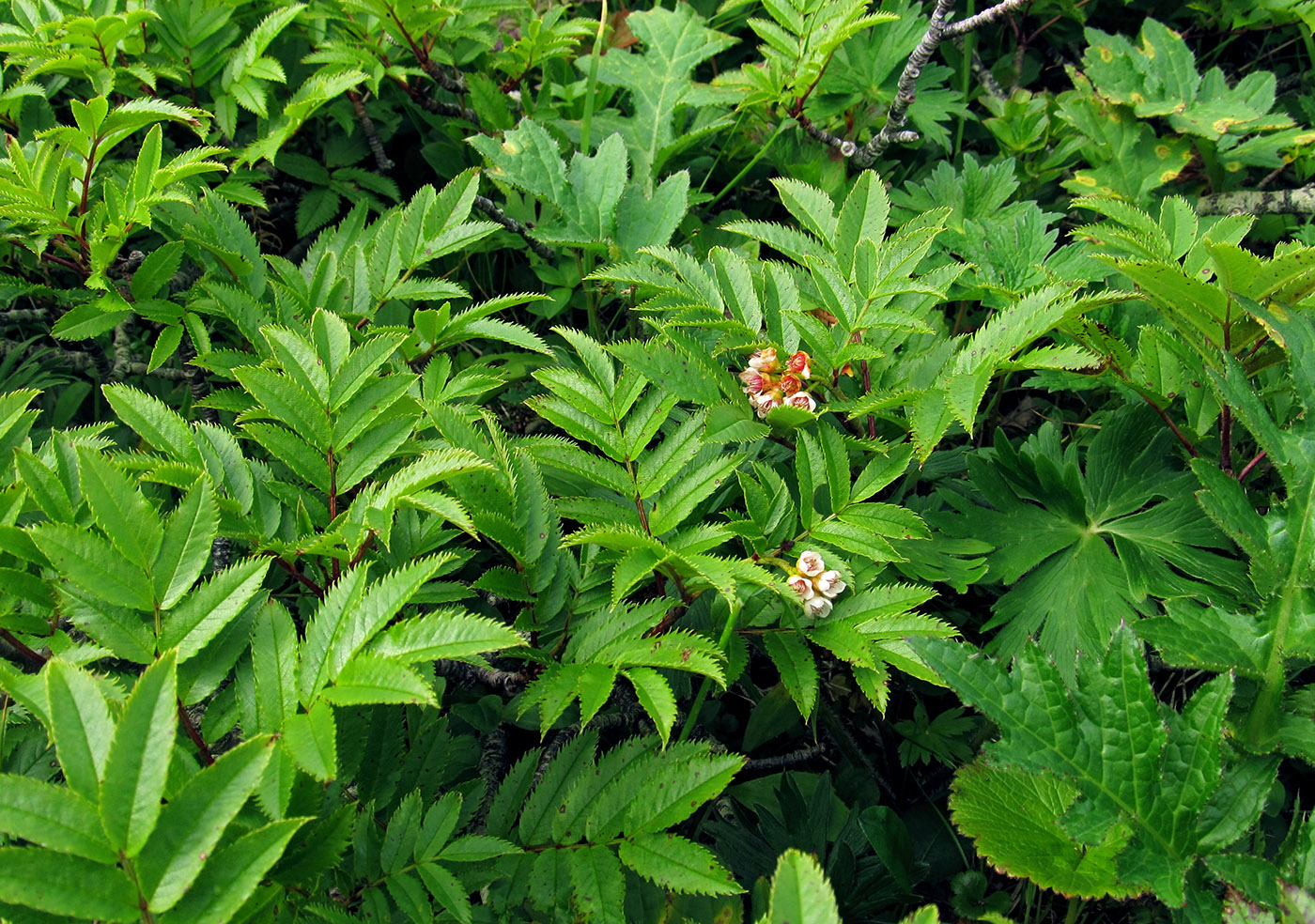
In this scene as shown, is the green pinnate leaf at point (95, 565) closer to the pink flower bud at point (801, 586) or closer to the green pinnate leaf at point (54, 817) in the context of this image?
the green pinnate leaf at point (54, 817)

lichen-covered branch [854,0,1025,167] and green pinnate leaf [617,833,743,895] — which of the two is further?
lichen-covered branch [854,0,1025,167]

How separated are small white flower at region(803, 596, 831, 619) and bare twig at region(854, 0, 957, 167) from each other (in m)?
1.52

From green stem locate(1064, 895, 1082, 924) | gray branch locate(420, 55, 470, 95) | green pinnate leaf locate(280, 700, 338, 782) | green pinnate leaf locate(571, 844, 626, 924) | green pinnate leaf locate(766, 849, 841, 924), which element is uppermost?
gray branch locate(420, 55, 470, 95)

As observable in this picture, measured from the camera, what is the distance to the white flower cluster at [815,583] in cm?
133

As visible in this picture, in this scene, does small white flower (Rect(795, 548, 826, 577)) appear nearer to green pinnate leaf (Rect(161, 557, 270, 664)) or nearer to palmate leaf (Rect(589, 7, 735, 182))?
green pinnate leaf (Rect(161, 557, 270, 664))

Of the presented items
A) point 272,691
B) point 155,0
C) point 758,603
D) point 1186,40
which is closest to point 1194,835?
point 758,603

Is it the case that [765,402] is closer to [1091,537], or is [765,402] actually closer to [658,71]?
[1091,537]

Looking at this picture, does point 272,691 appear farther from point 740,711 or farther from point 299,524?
point 740,711

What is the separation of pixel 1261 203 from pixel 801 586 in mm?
1948

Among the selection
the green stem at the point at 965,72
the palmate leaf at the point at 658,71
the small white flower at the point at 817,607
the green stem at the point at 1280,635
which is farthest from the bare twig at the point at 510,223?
the green stem at the point at 1280,635

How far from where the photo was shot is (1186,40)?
3.06 m

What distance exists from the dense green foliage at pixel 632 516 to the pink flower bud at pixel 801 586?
12 millimetres

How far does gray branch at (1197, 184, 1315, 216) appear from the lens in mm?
2301

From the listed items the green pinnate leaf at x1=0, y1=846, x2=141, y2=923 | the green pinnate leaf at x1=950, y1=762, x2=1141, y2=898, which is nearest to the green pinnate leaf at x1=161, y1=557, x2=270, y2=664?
the green pinnate leaf at x1=0, y1=846, x2=141, y2=923
